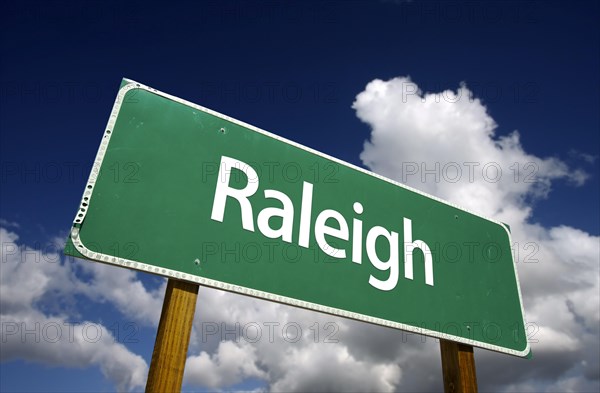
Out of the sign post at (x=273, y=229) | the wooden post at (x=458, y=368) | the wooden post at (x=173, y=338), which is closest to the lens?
the wooden post at (x=173, y=338)

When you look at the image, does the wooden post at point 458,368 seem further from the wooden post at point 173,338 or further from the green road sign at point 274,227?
the wooden post at point 173,338

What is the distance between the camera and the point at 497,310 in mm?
3713

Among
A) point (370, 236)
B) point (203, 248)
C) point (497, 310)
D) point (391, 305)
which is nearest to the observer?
point (203, 248)

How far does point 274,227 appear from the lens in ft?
8.87

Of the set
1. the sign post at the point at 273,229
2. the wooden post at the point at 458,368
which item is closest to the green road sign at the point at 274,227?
the sign post at the point at 273,229

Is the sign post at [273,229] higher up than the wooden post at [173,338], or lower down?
higher up

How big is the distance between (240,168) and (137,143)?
65cm

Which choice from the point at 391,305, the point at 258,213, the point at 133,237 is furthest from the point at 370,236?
the point at 133,237

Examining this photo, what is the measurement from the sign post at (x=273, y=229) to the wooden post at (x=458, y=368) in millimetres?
16

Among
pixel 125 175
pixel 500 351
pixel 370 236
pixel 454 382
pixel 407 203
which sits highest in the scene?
pixel 407 203

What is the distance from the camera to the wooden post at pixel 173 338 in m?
2.09

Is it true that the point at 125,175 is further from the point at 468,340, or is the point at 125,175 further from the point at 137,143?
the point at 468,340

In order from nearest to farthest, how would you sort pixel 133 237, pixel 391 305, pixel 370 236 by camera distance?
pixel 133 237, pixel 391 305, pixel 370 236

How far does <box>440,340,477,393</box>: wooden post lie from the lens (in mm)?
3279
